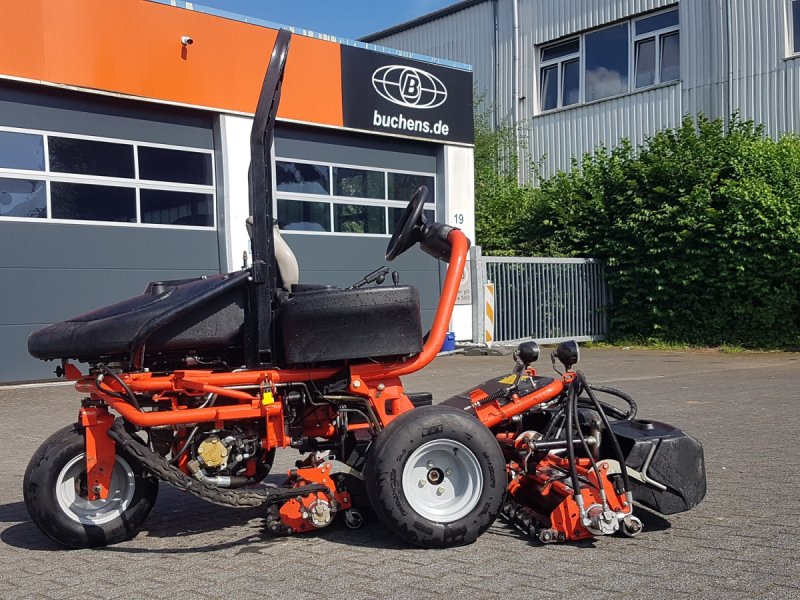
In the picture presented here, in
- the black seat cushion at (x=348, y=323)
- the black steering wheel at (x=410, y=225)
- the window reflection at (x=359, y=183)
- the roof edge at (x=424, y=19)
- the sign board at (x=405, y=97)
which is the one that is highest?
the roof edge at (x=424, y=19)

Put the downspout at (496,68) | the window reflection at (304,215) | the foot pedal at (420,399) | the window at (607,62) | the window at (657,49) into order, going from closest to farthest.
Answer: the foot pedal at (420,399)
the window reflection at (304,215)
the window at (657,49)
the window at (607,62)
the downspout at (496,68)

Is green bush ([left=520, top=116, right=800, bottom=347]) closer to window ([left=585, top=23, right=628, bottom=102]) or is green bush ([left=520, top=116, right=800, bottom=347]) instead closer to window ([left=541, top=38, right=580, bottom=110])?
window ([left=585, top=23, right=628, bottom=102])

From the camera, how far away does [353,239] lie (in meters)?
17.2

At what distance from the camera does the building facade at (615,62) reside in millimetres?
21094

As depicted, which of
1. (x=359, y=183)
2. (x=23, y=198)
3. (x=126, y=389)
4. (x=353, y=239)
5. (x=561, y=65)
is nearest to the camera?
(x=126, y=389)

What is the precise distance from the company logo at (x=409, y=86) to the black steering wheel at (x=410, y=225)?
497 inches

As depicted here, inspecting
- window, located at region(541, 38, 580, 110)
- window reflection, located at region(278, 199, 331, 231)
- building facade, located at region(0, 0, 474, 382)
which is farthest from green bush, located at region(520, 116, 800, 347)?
window reflection, located at region(278, 199, 331, 231)

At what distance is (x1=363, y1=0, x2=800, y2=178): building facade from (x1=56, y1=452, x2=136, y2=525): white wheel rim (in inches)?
764

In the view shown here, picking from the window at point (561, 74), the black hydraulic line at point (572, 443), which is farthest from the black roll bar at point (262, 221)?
the window at point (561, 74)

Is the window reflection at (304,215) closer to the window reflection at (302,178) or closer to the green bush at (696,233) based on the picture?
the window reflection at (302,178)

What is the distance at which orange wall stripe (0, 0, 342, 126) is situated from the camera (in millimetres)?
12867

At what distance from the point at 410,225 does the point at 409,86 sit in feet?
43.9

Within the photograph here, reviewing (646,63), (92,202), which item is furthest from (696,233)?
(92,202)

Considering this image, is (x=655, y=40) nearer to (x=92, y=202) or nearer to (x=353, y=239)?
(x=353, y=239)
